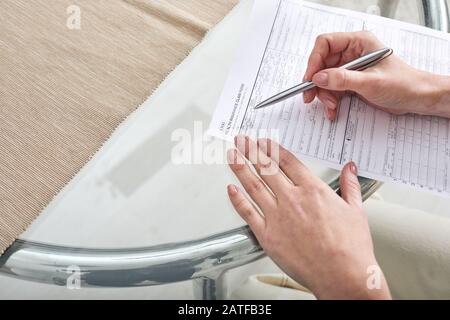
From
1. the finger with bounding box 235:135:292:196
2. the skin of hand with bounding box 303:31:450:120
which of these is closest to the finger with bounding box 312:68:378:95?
the skin of hand with bounding box 303:31:450:120

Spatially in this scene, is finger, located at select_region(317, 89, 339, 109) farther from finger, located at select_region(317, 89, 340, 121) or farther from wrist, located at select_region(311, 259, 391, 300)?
wrist, located at select_region(311, 259, 391, 300)

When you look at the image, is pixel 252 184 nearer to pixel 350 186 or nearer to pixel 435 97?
pixel 350 186

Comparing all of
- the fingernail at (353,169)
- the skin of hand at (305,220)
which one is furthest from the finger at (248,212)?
the fingernail at (353,169)

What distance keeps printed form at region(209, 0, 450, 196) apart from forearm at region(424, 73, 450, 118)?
1cm

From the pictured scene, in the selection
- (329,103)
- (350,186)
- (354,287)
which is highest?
(329,103)

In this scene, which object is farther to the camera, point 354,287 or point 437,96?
point 437,96

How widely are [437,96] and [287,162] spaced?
0.66 ft

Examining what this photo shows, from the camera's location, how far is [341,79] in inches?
20.0

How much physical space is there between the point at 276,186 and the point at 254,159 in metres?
0.04

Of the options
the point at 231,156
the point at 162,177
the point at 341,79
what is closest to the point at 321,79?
the point at 341,79

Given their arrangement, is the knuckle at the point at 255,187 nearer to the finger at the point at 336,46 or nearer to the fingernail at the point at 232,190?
the fingernail at the point at 232,190

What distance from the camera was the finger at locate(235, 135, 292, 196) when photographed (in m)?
0.49

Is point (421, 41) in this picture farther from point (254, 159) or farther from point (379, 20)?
point (254, 159)
